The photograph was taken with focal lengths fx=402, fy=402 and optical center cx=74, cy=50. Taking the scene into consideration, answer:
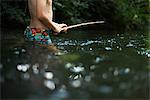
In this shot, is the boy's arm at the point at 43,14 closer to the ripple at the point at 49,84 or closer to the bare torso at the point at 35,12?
the bare torso at the point at 35,12

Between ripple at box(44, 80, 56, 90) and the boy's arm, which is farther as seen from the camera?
the boy's arm

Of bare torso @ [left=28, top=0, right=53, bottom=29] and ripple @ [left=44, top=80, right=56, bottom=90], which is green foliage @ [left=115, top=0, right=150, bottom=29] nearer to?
bare torso @ [left=28, top=0, right=53, bottom=29]

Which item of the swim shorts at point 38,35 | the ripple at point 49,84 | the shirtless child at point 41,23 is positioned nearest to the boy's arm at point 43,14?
the shirtless child at point 41,23

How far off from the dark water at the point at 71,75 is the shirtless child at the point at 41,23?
0.47 feet

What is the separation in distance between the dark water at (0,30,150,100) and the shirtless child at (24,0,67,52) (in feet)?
0.47

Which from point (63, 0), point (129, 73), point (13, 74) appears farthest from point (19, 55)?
point (63, 0)

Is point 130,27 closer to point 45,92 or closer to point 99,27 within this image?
point 99,27

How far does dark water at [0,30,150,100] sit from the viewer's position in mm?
2920

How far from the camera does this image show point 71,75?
3830 mm

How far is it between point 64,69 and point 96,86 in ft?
3.21

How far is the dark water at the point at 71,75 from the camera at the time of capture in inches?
115

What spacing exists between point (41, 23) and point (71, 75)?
142 cm

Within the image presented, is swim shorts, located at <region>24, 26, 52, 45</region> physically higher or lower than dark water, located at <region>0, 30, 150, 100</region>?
higher

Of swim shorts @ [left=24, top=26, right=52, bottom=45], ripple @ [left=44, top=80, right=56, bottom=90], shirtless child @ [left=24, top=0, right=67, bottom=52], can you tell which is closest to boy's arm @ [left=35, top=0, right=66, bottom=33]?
shirtless child @ [left=24, top=0, right=67, bottom=52]
